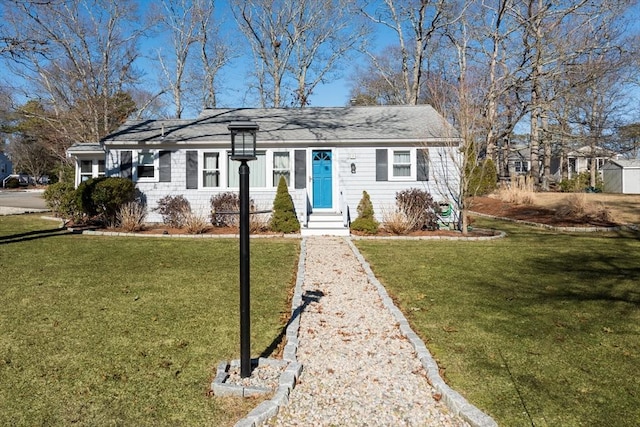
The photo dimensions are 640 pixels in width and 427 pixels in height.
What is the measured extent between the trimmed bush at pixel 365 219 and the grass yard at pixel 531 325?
3084 mm

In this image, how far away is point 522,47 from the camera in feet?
78.7

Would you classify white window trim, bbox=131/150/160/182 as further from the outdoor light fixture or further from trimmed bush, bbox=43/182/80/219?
the outdoor light fixture

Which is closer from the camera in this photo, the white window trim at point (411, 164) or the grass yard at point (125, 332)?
the grass yard at point (125, 332)

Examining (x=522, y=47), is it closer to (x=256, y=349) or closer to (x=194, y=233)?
(x=194, y=233)

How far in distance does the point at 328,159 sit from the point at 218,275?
8006 millimetres

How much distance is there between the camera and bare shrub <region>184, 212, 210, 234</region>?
41.3 feet

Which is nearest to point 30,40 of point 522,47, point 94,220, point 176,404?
point 94,220

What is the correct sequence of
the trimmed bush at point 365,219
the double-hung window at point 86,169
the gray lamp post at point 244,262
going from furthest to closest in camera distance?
the double-hung window at point 86,169, the trimmed bush at point 365,219, the gray lamp post at point 244,262

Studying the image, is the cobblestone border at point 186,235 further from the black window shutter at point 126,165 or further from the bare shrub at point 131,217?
the black window shutter at point 126,165

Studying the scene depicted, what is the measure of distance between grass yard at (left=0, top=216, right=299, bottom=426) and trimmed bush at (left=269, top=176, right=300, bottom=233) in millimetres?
3854

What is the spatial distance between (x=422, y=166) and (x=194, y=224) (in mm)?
7491

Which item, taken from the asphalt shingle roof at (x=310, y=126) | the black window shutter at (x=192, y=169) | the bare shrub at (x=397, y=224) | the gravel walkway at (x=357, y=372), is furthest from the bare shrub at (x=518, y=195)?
the gravel walkway at (x=357, y=372)

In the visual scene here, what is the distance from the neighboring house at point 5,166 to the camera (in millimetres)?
58875

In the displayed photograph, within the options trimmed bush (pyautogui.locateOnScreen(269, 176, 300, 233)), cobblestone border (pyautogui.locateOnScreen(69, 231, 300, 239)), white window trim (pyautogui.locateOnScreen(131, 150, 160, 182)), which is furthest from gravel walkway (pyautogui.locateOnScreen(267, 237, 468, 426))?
white window trim (pyautogui.locateOnScreen(131, 150, 160, 182))
